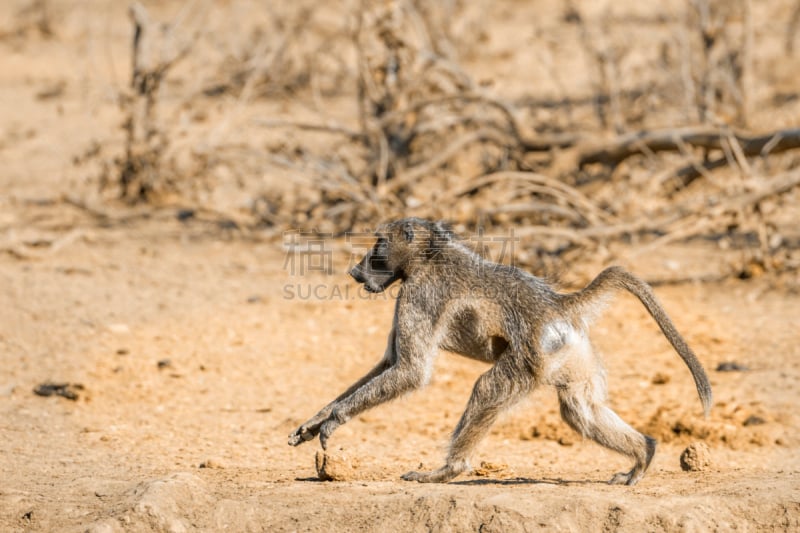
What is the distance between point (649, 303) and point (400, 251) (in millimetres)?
1433

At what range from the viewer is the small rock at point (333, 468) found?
5043 mm

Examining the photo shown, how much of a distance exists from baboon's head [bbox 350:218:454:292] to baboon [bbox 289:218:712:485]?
0.08m

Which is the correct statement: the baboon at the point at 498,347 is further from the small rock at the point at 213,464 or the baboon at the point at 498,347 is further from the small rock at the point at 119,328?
the small rock at the point at 119,328

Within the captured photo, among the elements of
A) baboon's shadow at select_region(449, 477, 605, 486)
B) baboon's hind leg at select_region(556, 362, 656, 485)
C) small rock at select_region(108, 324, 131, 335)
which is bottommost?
small rock at select_region(108, 324, 131, 335)

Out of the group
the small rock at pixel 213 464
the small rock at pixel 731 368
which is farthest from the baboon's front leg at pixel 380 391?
the small rock at pixel 731 368

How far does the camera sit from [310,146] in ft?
43.3

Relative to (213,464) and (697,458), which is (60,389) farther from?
(697,458)

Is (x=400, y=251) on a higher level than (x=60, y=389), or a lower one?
higher

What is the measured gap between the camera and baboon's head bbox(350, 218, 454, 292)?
558 centimetres

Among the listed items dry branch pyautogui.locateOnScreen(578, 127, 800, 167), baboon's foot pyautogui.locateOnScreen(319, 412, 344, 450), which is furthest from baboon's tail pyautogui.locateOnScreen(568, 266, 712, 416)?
dry branch pyautogui.locateOnScreen(578, 127, 800, 167)

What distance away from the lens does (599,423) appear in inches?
199

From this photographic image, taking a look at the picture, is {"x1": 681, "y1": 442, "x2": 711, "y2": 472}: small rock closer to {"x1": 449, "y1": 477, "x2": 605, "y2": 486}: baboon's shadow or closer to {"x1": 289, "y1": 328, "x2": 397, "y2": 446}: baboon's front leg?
{"x1": 449, "y1": 477, "x2": 605, "y2": 486}: baboon's shadow

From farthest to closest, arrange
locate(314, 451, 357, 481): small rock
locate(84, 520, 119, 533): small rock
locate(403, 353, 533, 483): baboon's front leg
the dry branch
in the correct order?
the dry branch → locate(314, 451, 357, 481): small rock → locate(403, 353, 533, 483): baboon's front leg → locate(84, 520, 119, 533): small rock

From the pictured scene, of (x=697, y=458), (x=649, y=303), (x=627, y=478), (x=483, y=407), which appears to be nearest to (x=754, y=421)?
(x=697, y=458)
